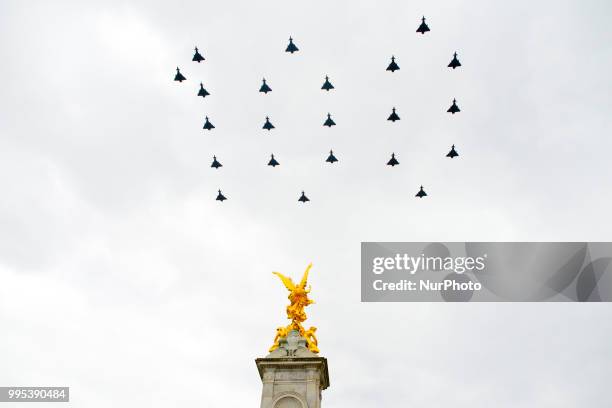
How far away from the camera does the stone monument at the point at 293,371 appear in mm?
35938

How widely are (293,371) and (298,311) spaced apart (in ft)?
12.2

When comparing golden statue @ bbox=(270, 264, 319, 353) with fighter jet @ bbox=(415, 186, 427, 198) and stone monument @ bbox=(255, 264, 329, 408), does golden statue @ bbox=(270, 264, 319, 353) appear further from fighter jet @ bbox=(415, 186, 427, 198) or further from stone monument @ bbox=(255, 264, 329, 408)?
fighter jet @ bbox=(415, 186, 427, 198)

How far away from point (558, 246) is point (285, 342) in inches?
729

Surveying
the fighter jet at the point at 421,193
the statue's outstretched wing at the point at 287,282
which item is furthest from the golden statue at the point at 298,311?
the fighter jet at the point at 421,193

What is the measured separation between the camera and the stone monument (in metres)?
35.9

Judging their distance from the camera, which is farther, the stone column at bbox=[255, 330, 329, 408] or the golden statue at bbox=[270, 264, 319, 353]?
the golden statue at bbox=[270, 264, 319, 353]

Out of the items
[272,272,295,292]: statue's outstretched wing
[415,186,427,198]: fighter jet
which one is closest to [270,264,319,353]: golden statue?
[272,272,295,292]: statue's outstretched wing

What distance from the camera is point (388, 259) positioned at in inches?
1646

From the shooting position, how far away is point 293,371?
36969mm

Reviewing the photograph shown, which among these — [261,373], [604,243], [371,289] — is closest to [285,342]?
[261,373]

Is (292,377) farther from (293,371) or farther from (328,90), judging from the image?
(328,90)

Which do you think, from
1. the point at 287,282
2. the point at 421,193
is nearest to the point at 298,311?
the point at 287,282

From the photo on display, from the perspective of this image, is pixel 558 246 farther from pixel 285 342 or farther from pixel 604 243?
pixel 285 342

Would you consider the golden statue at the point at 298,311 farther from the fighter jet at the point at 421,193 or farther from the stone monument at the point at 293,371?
the fighter jet at the point at 421,193
